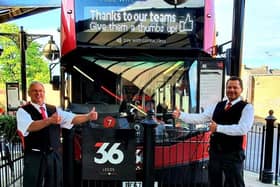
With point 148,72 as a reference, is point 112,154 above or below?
below

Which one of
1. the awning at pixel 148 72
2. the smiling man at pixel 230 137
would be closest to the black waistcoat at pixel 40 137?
the smiling man at pixel 230 137

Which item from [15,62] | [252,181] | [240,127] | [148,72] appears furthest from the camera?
[15,62]

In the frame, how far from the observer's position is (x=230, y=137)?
13.5ft

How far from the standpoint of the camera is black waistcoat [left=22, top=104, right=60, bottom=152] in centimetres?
392

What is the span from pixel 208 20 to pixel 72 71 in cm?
240

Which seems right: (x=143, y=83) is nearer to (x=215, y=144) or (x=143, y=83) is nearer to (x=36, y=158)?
(x=215, y=144)

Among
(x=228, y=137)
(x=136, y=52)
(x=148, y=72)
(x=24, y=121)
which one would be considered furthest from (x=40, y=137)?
(x=136, y=52)

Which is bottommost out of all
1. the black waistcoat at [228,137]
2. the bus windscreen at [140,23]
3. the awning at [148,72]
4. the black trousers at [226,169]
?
the black trousers at [226,169]

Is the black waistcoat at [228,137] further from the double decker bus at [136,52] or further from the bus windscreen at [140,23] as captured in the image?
the bus windscreen at [140,23]

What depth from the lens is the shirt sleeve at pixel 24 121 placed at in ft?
12.6

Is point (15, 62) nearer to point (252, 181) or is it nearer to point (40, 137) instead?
point (252, 181)

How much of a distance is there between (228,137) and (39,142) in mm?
2048

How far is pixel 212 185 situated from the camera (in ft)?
14.5

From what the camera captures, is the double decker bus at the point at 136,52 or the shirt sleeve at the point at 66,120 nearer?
the shirt sleeve at the point at 66,120
